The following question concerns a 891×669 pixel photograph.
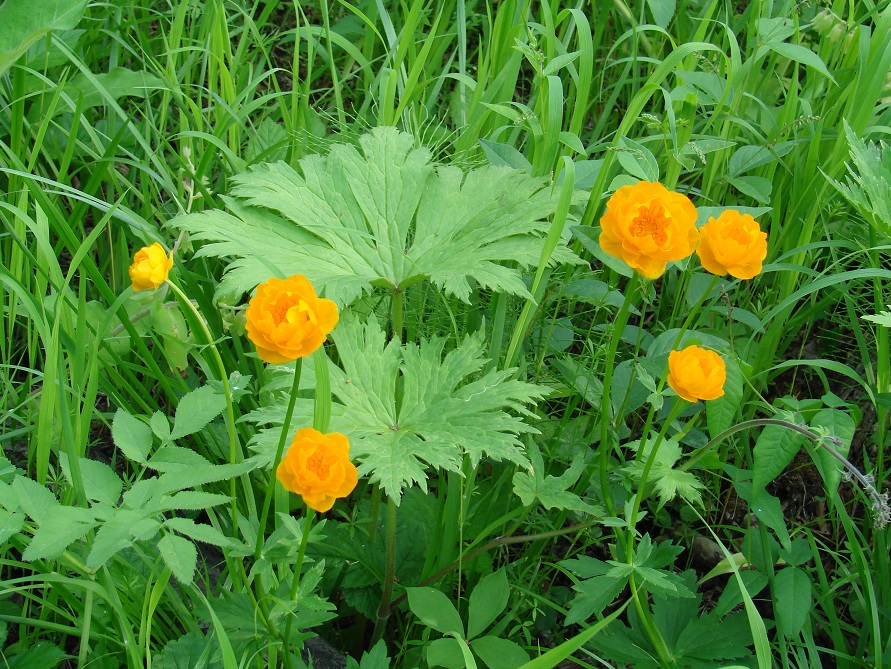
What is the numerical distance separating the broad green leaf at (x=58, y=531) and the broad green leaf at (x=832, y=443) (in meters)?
1.23

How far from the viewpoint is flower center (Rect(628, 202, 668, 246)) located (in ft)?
4.00

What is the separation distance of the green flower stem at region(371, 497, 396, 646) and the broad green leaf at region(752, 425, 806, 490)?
70cm

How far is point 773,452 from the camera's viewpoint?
1530 millimetres

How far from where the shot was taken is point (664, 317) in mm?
2318

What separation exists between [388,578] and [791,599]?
0.77m

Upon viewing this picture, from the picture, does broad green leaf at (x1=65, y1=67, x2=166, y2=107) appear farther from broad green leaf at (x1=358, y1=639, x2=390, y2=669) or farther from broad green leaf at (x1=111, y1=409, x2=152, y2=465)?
broad green leaf at (x1=358, y1=639, x2=390, y2=669)

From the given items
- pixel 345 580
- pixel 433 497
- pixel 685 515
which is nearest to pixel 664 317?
pixel 685 515

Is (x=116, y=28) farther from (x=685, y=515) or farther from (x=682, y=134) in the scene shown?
(x=685, y=515)

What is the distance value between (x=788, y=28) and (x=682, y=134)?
42 centimetres

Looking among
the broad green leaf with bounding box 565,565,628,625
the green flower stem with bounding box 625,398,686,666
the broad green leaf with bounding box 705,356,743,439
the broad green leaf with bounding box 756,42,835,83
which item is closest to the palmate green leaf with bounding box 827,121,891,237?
the broad green leaf with bounding box 756,42,835,83

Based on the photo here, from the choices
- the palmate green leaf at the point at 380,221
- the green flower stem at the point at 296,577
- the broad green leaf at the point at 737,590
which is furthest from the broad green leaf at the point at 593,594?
the palmate green leaf at the point at 380,221

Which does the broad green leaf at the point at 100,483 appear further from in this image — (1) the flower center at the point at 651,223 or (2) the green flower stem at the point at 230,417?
(1) the flower center at the point at 651,223

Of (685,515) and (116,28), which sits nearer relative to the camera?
(685,515)

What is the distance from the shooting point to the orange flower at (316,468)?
97cm
